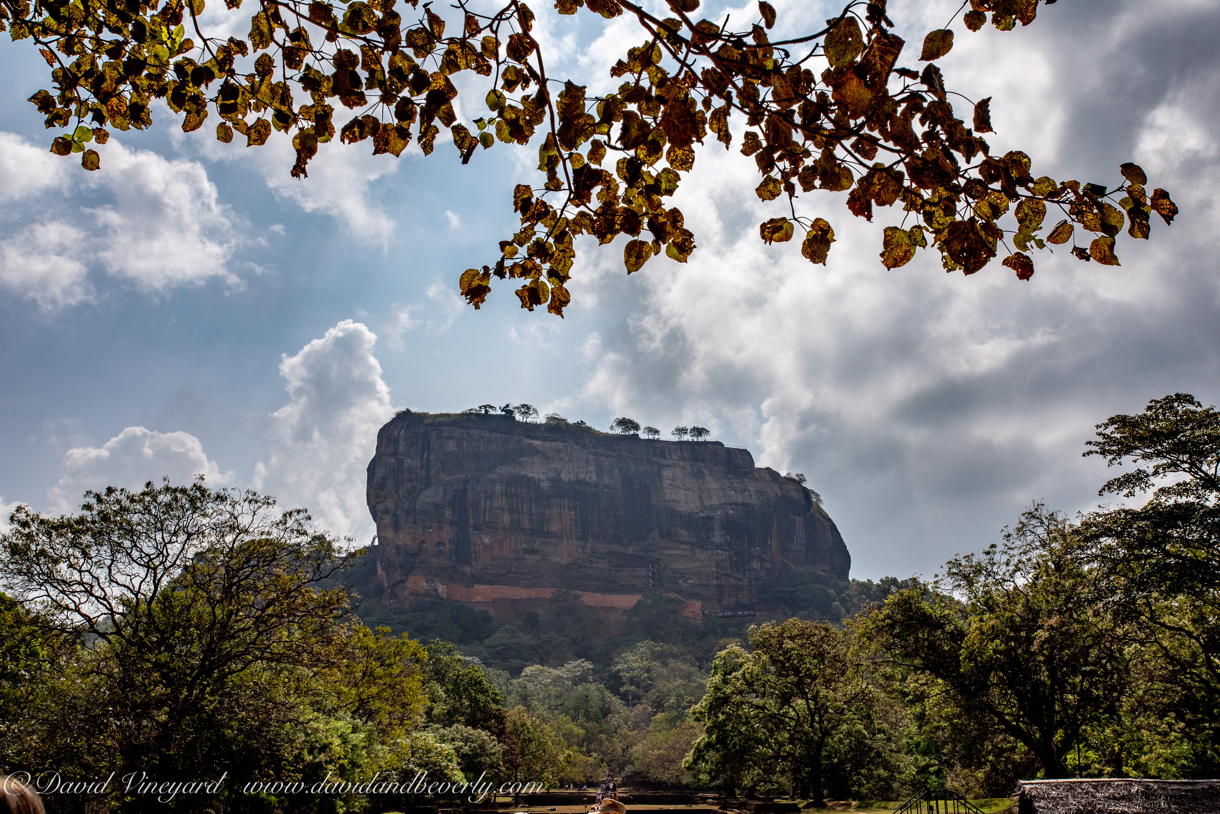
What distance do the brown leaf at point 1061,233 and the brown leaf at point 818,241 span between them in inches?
25.4

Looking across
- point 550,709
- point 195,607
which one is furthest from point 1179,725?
point 550,709

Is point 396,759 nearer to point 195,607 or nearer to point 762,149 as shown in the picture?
point 195,607

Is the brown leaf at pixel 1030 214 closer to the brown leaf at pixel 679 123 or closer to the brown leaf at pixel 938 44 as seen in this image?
the brown leaf at pixel 938 44

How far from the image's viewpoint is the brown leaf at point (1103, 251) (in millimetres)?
2031

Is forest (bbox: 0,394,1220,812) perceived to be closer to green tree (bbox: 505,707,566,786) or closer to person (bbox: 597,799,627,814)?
person (bbox: 597,799,627,814)

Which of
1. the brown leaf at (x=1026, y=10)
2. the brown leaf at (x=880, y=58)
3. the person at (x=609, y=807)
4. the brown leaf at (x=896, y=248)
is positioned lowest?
the person at (x=609, y=807)

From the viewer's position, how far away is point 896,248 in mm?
2242

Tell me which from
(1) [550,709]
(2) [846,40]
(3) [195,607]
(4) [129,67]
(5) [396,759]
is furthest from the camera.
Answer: (1) [550,709]

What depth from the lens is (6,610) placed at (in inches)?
471

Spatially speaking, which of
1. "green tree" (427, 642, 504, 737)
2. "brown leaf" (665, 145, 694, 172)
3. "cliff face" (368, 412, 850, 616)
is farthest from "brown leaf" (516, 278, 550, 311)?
"cliff face" (368, 412, 850, 616)

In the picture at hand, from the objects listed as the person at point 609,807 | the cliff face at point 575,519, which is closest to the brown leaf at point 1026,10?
the person at point 609,807

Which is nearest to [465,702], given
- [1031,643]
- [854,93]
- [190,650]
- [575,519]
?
[190,650]

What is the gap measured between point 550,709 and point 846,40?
56.1 metres

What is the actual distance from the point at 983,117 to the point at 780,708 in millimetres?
24540
